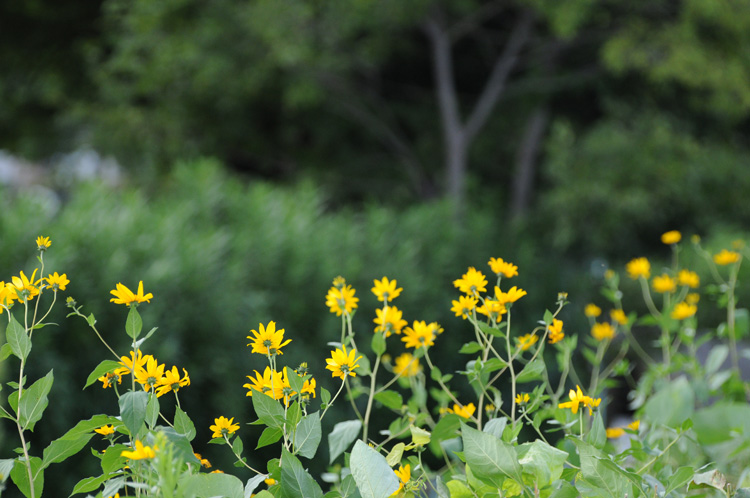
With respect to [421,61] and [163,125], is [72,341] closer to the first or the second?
[163,125]

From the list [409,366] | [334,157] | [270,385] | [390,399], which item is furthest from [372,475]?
[334,157]

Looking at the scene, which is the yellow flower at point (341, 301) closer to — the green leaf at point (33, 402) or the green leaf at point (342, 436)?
the green leaf at point (342, 436)

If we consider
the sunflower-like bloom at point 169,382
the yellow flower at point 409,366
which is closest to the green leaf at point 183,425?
the sunflower-like bloom at point 169,382

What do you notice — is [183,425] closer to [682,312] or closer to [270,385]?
[270,385]

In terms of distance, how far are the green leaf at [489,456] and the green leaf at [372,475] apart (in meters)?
0.10

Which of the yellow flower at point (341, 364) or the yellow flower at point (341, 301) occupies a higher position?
the yellow flower at point (341, 301)

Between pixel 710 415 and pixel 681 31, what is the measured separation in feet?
24.4

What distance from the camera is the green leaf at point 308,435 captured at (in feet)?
3.06

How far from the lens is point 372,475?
87 centimetres

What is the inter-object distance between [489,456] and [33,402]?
0.59 metres

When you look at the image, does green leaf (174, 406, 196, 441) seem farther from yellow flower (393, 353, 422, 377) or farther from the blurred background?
the blurred background

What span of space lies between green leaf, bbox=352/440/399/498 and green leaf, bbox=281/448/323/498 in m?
0.07

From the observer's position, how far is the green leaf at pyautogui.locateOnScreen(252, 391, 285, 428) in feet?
3.08

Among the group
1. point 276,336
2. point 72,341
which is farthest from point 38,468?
point 72,341
